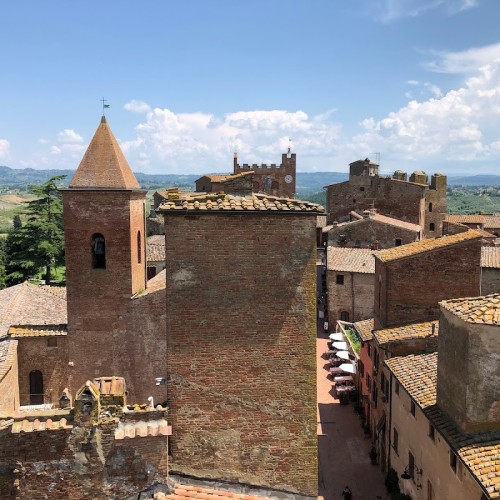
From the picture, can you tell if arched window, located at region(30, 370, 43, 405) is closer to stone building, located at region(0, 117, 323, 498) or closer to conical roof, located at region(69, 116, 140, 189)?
conical roof, located at region(69, 116, 140, 189)

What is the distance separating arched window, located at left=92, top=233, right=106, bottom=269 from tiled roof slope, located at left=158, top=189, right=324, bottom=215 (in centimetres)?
938

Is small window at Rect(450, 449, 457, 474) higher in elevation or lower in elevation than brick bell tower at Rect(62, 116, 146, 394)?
lower

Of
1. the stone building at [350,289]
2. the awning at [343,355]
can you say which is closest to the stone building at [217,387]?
the awning at [343,355]

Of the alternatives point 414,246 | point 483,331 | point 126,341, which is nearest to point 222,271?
point 483,331

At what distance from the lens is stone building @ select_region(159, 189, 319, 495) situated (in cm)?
1205

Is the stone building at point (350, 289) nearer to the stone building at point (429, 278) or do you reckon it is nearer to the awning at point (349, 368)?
the awning at point (349, 368)

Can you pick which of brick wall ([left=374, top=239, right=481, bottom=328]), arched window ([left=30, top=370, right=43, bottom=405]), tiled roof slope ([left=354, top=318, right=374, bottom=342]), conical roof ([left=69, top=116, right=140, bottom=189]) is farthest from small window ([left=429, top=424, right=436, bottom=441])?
arched window ([left=30, top=370, right=43, bottom=405])

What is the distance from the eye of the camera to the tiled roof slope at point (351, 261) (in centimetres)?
4156

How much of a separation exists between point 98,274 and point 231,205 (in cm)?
1085

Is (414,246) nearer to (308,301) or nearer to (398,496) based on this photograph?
(398,496)

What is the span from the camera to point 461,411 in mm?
15188

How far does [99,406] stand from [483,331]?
10.2 metres

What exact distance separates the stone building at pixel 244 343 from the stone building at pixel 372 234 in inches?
1527

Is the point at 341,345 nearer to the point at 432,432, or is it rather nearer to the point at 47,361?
the point at 432,432
